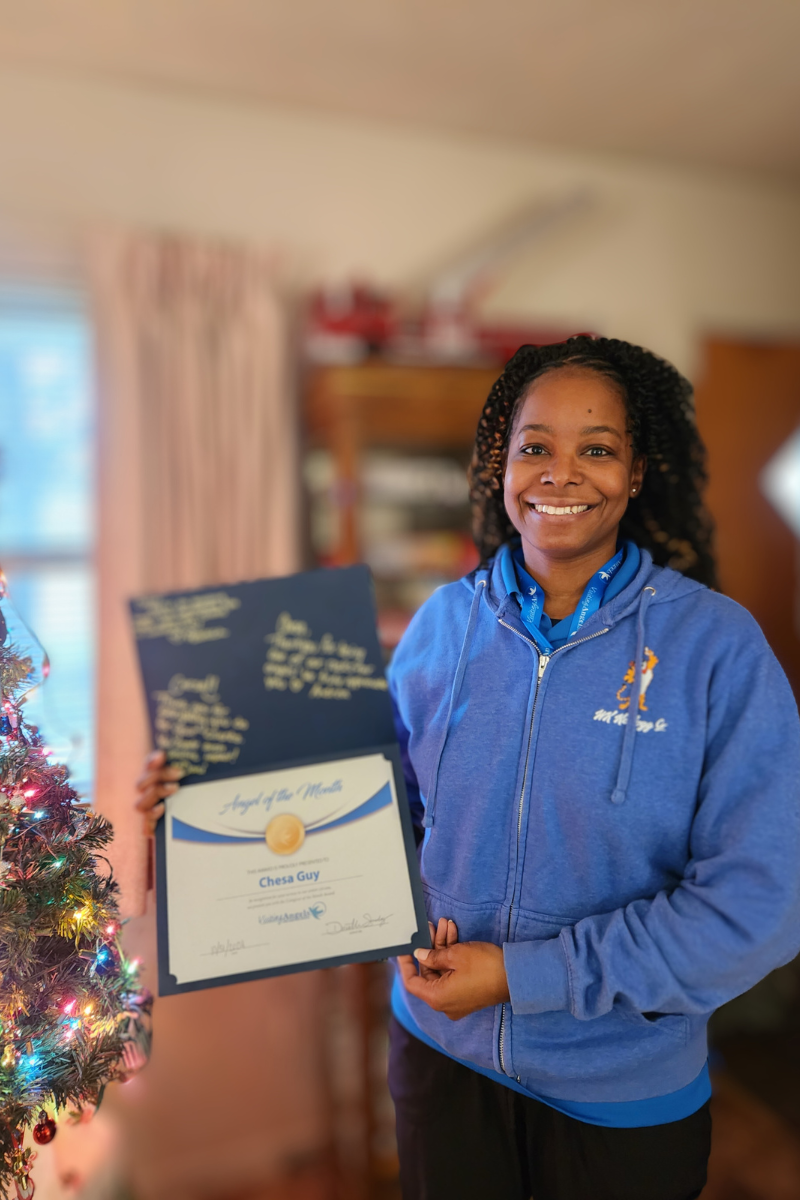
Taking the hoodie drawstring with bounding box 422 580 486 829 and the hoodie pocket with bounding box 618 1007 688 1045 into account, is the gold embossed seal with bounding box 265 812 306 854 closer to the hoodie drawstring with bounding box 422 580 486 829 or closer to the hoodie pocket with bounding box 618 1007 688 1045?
the hoodie drawstring with bounding box 422 580 486 829

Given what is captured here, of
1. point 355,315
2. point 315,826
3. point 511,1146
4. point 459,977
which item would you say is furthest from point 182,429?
point 511,1146

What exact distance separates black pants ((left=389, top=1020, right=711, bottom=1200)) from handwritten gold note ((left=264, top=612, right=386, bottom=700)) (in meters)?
0.46

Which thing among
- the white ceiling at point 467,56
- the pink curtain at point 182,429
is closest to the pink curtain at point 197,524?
the pink curtain at point 182,429

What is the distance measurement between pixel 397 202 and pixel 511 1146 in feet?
7.74

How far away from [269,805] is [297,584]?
10.9 inches

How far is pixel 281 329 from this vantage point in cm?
215

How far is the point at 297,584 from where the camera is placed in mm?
969

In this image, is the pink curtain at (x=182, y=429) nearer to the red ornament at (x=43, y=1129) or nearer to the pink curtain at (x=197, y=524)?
the pink curtain at (x=197, y=524)

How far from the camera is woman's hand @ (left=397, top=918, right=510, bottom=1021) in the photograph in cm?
83

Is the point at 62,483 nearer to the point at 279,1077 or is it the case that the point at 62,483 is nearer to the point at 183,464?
the point at 183,464

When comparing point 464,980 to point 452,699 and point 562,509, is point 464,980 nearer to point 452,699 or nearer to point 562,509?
point 452,699

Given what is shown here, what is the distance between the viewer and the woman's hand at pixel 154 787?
3.12ft

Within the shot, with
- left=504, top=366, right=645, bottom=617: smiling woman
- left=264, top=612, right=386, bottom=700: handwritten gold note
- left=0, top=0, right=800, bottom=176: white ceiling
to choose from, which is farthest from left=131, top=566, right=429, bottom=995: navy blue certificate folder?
left=0, top=0, right=800, bottom=176: white ceiling
